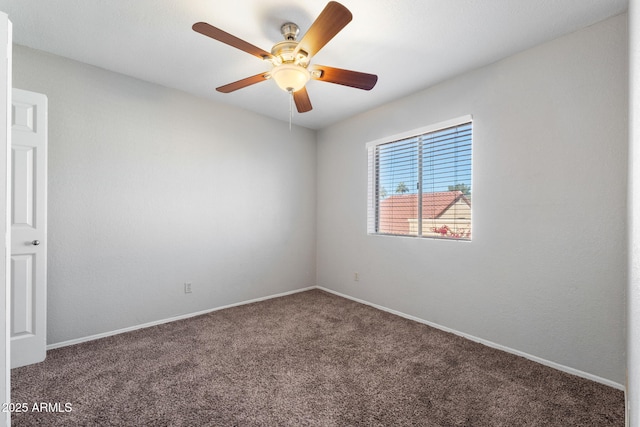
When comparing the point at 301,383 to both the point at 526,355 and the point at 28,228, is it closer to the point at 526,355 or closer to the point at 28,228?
the point at 526,355

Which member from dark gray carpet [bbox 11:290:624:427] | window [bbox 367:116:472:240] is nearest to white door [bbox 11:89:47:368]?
dark gray carpet [bbox 11:290:624:427]

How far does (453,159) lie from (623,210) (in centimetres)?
128

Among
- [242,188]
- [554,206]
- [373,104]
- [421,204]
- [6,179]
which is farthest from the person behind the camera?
[242,188]

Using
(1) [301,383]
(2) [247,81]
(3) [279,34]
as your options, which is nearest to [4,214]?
(2) [247,81]

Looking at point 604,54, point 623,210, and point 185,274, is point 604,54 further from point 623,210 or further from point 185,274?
point 185,274

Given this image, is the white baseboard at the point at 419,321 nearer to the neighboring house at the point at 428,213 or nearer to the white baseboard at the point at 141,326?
the white baseboard at the point at 141,326

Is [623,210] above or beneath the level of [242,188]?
beneath

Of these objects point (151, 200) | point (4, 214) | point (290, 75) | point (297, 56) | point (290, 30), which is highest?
point (290, 30)

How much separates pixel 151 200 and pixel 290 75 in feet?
6.63

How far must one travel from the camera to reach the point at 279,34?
212 centimetres

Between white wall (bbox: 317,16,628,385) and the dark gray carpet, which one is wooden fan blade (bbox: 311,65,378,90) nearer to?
white wall (bbox: 317,16,628,385)

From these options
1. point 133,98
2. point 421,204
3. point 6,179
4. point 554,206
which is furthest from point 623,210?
point 133,98

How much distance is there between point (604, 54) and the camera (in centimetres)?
192

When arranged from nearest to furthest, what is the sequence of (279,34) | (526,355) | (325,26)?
(325,26) → (279,34) → (526,355)
